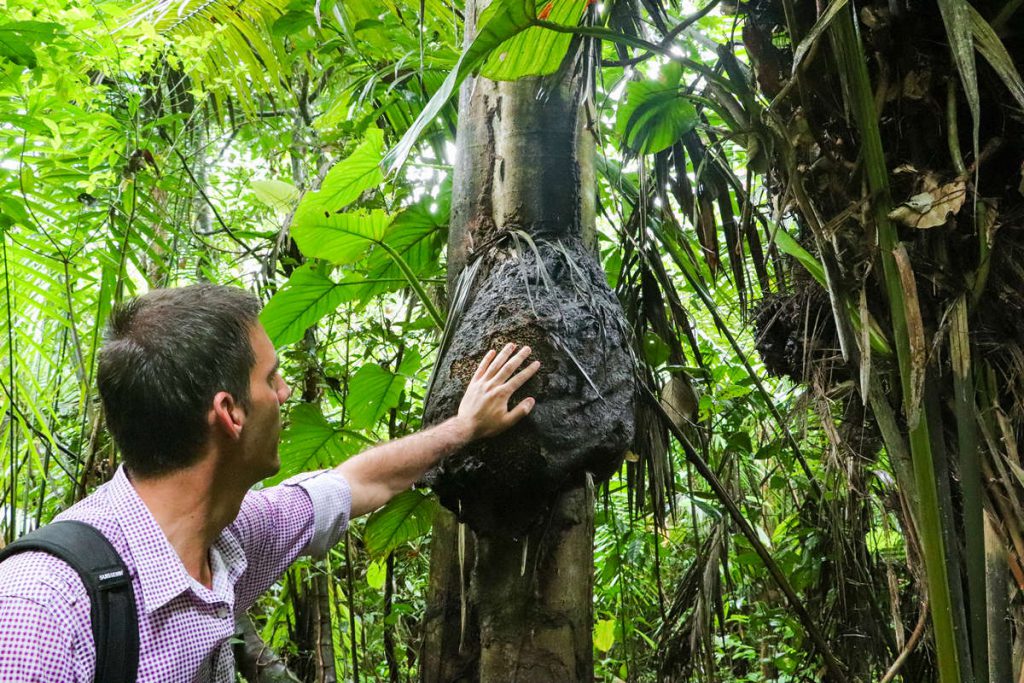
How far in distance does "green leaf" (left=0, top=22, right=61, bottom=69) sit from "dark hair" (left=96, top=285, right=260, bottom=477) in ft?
2.05

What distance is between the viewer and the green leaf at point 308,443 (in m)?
2.26

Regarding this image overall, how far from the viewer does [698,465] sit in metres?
2.01

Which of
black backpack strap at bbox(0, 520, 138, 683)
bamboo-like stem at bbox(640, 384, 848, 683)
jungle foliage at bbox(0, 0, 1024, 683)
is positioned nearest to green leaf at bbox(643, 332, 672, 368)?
jungle foliage at bbox(0, 0, 1024, 683)

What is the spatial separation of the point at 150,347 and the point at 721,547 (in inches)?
74.1

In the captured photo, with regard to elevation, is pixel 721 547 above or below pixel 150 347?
below

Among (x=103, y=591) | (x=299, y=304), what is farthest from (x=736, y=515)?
(x=103, y=591)

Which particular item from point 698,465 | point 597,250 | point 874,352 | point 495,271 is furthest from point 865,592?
point 495,271

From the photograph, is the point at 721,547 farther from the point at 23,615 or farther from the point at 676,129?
the point at 23,615

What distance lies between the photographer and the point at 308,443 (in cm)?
229

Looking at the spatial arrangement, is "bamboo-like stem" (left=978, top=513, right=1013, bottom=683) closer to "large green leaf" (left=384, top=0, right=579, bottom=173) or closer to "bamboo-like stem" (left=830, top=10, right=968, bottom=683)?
"bamboo-like stem" (left=830, top=10, right=968, bottom=683)

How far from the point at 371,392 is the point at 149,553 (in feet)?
3.45

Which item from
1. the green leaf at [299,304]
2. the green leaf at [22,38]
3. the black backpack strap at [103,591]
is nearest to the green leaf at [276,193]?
the green leaf at [299,304]

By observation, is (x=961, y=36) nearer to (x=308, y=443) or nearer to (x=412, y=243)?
(x=412, y=243)

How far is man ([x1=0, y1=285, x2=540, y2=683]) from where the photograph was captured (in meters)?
1.11
